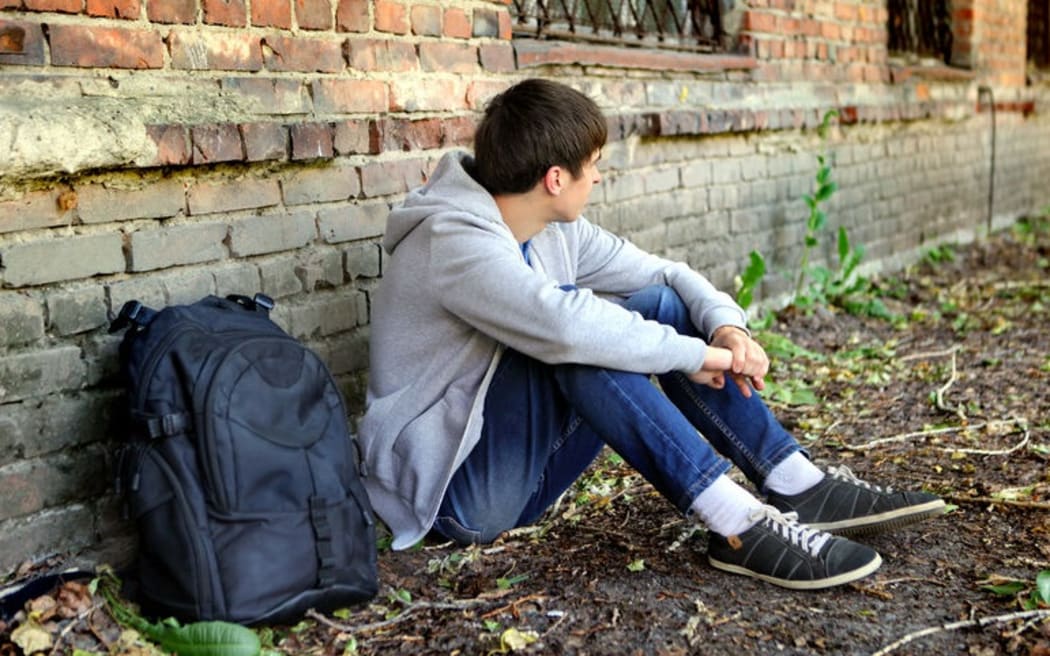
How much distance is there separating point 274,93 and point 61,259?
26.8 inches

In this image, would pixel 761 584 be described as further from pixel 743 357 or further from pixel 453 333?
pixel 453 333

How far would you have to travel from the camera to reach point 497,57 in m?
3.53

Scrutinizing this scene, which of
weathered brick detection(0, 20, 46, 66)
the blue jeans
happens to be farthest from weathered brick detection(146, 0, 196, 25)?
the blue jeans

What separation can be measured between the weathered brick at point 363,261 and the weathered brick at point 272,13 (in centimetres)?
58

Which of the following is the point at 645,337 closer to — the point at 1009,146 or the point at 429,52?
the point at 429,52

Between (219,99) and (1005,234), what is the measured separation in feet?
23.7

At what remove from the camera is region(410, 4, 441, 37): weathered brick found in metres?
3.20

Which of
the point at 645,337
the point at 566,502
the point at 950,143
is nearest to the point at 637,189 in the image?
the point at 566,502

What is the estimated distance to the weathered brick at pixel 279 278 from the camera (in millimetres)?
2799

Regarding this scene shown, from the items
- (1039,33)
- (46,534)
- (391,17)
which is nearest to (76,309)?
(46,534)

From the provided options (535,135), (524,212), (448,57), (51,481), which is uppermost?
(448,57)

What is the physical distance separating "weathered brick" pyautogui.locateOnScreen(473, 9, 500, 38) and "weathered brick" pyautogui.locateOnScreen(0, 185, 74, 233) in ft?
4.82

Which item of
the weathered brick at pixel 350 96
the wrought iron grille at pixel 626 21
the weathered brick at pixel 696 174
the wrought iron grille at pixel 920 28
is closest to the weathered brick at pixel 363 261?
the weathered brick at pixel 350 96

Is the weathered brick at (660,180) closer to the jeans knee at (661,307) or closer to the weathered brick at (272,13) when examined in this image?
the jeans knee at (661,307)
